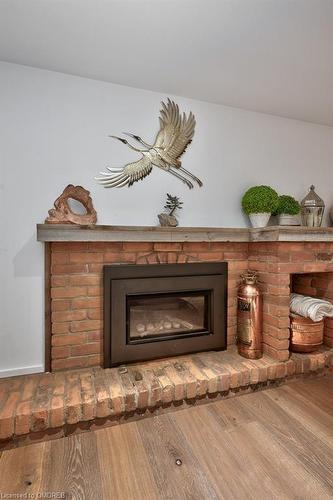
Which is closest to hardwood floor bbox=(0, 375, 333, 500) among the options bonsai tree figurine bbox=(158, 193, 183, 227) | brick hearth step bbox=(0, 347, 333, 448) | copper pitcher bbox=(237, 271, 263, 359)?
brick hearth step bbox=(0, 347, 333, 448)

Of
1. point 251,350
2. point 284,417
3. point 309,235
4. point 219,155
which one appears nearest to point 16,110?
point 219,155

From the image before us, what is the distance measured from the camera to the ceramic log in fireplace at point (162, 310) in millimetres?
1817

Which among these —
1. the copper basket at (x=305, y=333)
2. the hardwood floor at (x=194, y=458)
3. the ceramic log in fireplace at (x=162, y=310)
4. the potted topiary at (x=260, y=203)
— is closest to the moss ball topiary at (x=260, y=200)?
the potted topiary at (x=260, y=203)

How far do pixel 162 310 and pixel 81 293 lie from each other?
639 millimetres

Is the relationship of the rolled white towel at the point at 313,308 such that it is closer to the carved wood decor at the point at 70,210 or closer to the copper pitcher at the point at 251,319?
the copper pitcher at the point at 251,319

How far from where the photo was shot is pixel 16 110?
1.66 metres

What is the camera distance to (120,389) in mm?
1556

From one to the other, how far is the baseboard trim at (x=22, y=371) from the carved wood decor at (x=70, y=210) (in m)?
0.93

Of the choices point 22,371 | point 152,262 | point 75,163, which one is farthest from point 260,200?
point 22,371

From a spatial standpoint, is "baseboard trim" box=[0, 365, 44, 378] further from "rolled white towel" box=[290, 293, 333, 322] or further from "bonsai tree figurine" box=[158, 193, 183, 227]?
"rolled white towel" box=[290, 293, 333, 322]

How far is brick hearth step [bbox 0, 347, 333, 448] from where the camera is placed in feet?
4.52

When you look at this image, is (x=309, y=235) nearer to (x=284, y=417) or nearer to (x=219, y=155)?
(x=219, y=155)

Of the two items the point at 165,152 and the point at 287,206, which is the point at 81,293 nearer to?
the point at 165,152

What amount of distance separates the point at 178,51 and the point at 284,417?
2210 mm
